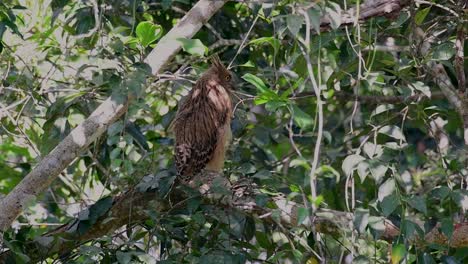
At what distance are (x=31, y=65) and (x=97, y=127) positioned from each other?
5.43ft

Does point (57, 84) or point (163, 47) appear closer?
point (163, 47)

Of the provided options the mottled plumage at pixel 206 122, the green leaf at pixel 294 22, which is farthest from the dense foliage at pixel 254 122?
the mottled plumage at pixel 206 122

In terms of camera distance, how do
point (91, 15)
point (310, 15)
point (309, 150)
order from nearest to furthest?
point (310, 15), point (91, 15), point (309, 150)

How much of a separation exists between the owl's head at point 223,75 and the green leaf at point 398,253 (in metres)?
2.48

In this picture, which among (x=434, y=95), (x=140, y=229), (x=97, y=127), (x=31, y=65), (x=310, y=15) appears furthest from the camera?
(x=434, y=95)

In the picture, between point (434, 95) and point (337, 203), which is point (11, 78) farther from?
point (434, 95)

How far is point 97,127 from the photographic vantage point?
16.6 feet

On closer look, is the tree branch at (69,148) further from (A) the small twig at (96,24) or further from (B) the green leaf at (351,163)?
(B) the green leaf at (351,163)

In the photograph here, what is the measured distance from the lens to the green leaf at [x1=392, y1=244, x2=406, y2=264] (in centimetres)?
429

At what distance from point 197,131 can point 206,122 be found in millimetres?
93

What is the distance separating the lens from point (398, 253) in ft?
14.1

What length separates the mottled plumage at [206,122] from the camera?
629 cm

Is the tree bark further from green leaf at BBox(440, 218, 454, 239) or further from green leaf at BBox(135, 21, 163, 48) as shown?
green leaf at BBox(440, 218, 454, 239)

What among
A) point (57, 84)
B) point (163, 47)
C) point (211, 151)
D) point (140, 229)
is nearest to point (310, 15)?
point (163, 47)
